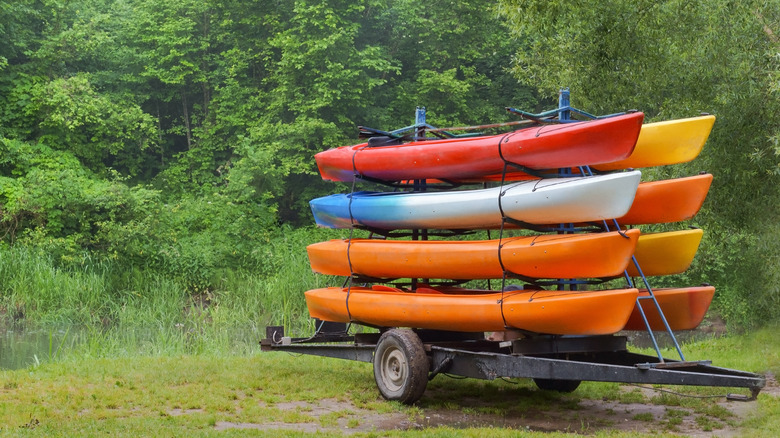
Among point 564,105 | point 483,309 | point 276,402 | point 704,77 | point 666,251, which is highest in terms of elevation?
point 704,77

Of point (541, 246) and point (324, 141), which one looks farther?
point (324, 141)

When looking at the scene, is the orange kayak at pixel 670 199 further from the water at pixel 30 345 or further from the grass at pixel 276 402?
the water at pixel 30 345

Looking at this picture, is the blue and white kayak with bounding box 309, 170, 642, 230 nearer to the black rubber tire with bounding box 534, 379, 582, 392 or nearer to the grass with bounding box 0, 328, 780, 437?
the grass with bounding box 0, 328, 780, 437

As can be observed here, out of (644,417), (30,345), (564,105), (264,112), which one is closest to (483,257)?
(564,105)

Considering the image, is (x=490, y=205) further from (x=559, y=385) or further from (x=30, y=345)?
(x=30, y=345)

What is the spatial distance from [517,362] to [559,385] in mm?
1857

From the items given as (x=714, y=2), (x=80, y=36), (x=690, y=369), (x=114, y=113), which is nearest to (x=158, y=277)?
(x=114, y=113)

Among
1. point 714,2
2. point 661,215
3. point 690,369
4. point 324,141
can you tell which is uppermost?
point 324,141

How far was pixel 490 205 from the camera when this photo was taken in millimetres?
7848

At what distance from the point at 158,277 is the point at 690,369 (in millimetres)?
16306

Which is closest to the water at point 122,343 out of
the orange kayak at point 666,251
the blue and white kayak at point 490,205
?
the blue and white kayak at point 490,205

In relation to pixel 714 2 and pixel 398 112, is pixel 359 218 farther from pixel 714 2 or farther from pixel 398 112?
pixel 398 112

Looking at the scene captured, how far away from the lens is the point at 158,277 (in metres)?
21.1

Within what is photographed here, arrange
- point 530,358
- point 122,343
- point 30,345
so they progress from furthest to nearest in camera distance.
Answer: point 30,345 → point 122,343 → point 530,358
